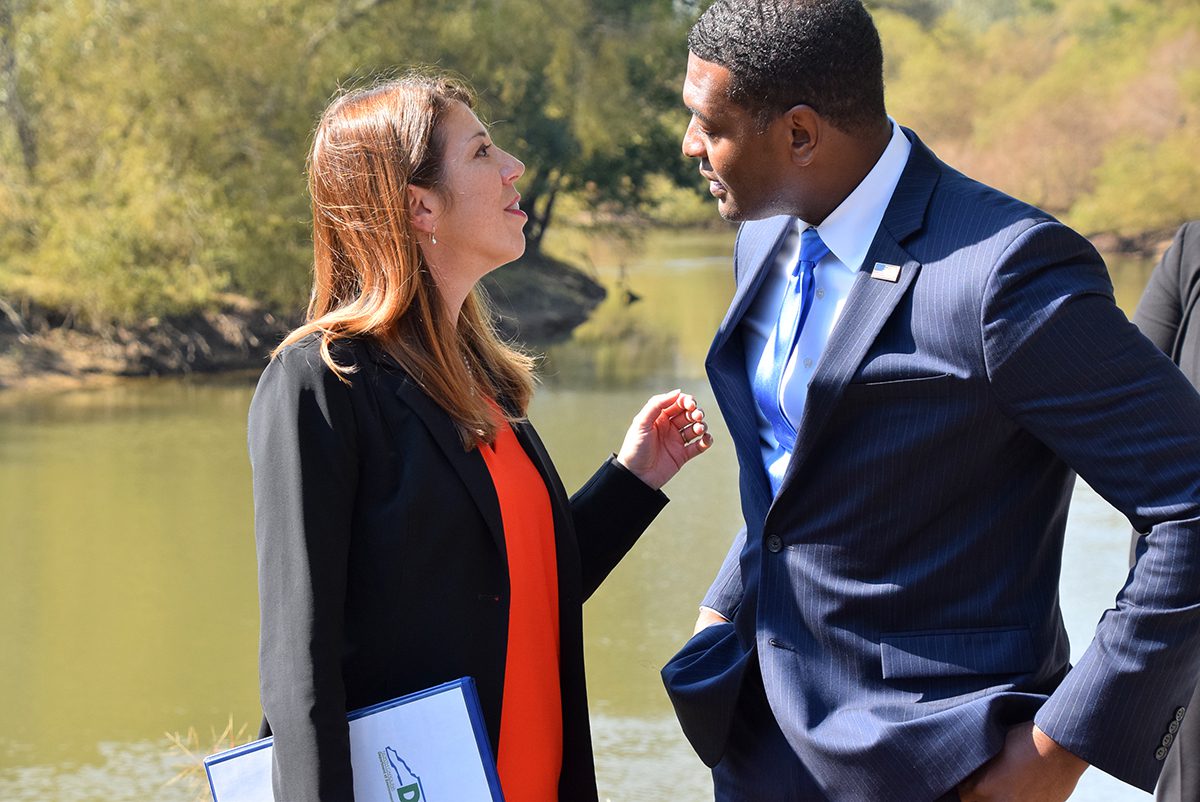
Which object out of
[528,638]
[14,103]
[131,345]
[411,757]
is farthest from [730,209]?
[14,103]

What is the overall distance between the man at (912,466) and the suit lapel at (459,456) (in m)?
0.29

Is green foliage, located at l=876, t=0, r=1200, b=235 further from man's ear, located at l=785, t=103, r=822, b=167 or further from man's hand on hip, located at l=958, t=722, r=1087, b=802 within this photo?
man's hand on hip, located at l=958, t=722, r=1087, b=802

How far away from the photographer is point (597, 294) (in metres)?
18.8

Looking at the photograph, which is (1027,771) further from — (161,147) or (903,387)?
(161,147)

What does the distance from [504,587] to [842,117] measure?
2.18ft

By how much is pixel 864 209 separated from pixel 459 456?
54 centimetres

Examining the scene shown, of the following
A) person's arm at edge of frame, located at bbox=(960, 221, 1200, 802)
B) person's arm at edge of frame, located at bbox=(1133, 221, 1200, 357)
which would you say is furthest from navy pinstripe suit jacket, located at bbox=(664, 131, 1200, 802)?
person's arm at edge of frame, located at bbox=(1133, 221, 1200, 357)

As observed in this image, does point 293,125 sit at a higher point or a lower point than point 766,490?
higher

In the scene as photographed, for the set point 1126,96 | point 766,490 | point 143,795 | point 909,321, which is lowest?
point 143,795

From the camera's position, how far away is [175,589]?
611cm

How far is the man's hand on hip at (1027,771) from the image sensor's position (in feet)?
4.37

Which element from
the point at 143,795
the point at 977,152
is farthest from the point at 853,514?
the point at 977,152

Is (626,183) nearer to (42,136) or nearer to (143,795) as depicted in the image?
(42,136)

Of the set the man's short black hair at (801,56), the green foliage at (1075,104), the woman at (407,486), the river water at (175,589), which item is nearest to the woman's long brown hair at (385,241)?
the woman at (407,486)
